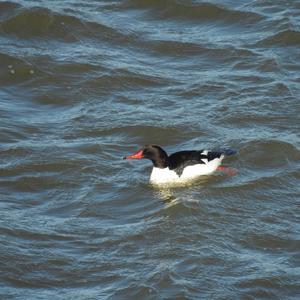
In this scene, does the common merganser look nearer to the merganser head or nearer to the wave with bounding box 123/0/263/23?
the merganser head

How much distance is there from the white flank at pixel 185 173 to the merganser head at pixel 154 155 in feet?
0.29

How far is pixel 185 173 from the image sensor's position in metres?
15.0

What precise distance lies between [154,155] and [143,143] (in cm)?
95

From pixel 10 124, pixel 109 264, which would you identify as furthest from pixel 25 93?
pixel 109 264

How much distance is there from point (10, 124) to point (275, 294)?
6176 mm

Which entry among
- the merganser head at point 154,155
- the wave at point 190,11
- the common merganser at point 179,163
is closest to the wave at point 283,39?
the wave at point 190,11

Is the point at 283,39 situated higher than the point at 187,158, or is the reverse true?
the point at 283,39

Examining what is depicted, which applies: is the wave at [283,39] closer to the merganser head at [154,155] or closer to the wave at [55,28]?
the wave at [55,28]

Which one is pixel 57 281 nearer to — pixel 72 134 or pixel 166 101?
pixel 72 134

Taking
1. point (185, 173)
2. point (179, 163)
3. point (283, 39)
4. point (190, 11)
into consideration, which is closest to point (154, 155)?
point (179, 163)

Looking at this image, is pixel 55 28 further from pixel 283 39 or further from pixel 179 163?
pixel 179 163

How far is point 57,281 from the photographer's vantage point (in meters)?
11.7

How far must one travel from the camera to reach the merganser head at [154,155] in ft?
48.4

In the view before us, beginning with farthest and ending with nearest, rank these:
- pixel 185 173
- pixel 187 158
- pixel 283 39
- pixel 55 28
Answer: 1. pixel 55 28
2. pixel 283 39
3. pixel 185 173
4. pixel 187 158
